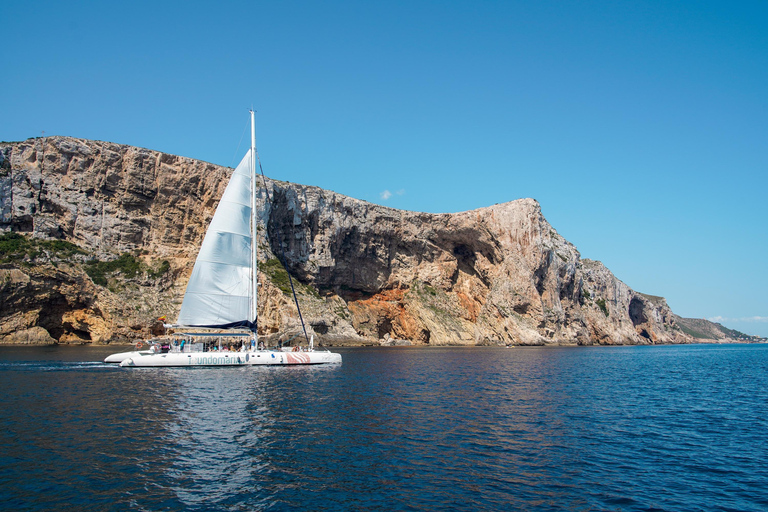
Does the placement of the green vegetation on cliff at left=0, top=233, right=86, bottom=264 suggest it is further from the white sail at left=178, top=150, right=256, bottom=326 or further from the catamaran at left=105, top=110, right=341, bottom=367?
the white sail at left=178, top=150, right=256, bottom=326

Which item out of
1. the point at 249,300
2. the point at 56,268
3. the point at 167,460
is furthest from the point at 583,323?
the point at 167,460

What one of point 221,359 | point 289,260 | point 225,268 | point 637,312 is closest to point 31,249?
point 289,260

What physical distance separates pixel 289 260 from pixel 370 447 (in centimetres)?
6849

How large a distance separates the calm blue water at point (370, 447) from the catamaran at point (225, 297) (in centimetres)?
831

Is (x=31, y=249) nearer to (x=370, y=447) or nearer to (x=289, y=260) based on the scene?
(x=289, y=260)

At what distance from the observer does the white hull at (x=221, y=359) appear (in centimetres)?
3728

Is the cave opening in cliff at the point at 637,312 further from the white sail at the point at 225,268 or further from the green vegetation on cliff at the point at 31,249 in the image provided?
the green vegetation on cliff at the point at 31,249

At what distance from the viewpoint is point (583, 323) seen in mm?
103500

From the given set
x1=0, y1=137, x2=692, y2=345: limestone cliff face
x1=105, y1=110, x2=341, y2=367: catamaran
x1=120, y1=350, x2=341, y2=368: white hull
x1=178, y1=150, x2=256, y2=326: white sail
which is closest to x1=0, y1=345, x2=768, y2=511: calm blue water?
x1=120, y1=350, x2=341, y2=368: white hull

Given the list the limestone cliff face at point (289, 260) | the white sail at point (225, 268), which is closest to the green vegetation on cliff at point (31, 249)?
the limestone cliff face at point (289, 260)

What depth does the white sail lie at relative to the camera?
126ft

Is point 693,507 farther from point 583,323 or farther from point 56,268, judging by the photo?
point 583,323

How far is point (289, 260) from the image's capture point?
271ft

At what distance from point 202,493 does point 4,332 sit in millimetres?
59403
